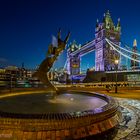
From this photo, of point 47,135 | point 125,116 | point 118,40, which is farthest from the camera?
point 118,40

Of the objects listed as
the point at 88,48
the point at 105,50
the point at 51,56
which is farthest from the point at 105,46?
the point at 51,56

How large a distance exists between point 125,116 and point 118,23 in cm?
7813

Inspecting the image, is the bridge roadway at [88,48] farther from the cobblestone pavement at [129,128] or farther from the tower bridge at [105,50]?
the cobblestone pavement at [129,128]

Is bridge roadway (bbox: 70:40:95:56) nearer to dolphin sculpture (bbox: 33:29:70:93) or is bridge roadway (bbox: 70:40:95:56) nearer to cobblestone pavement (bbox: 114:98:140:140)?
dolphin sculpture (bbox: 33:29:70:93)

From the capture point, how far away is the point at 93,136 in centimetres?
418

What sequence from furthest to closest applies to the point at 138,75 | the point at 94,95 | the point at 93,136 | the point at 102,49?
the point at 102,49
the point at 138,75
the point at 94,95
the point at 93,136

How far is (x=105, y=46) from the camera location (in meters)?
65.7

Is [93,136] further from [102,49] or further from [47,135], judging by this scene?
[102,49]

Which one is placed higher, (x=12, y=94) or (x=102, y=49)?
(x=102, y=49)

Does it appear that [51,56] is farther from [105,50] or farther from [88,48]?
[88,48]

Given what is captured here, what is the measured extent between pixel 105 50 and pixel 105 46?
1.47m

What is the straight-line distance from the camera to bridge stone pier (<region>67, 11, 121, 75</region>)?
212 feet

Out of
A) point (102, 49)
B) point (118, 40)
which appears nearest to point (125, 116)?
point (102, 49)

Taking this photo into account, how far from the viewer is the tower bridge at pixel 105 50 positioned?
2511 inches
